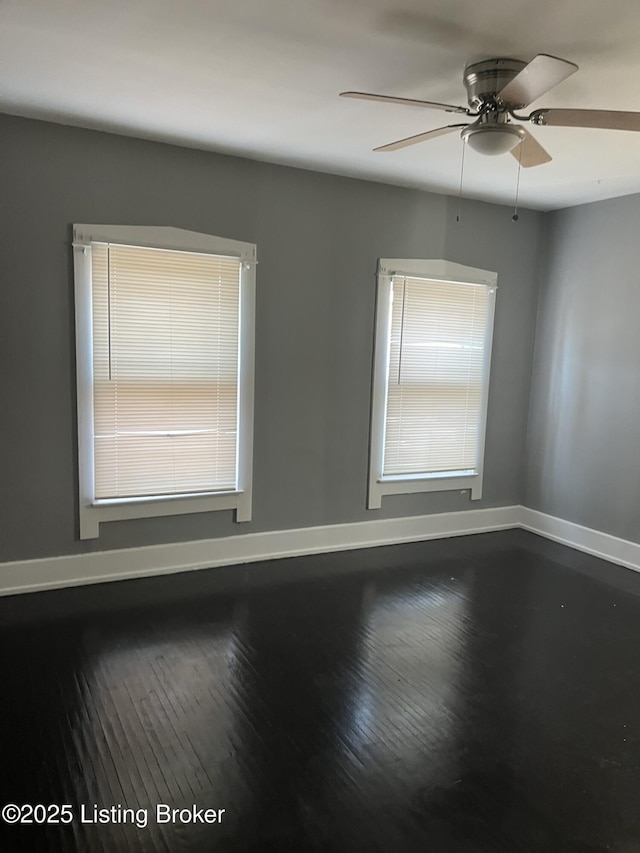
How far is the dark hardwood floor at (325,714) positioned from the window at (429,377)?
1041mm

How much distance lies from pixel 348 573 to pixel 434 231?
2.55 meters

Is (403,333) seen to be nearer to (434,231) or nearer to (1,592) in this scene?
(434,231)

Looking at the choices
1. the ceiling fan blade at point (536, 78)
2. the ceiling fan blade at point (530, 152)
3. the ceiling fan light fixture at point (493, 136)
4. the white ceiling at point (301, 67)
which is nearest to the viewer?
the ceiling fan blade at point (536, 78)

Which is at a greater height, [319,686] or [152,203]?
[152,203]

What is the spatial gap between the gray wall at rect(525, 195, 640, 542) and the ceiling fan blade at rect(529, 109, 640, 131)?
2305 millimetres

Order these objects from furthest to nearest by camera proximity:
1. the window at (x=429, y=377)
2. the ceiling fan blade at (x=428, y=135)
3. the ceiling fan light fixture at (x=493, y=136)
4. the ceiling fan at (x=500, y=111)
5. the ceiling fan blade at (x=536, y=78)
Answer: the window at (x=429, y=377), the ceiling fan blade at (x=428, y=135), the ceiling fan light fixture at (x=493, y=136), the ceiling fan at (x=500, y=111), the ceiling fan blade at (x=536, y=78)

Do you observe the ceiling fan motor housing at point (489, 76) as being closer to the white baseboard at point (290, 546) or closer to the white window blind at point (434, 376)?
the white window blind at point (434, 376)

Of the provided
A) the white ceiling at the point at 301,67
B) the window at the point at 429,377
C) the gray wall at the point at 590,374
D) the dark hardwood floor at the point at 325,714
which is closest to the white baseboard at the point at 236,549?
the dark hardwood floor at the point at 325,714

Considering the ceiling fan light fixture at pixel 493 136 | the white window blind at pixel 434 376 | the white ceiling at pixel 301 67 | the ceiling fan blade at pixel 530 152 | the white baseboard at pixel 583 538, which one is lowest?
the white baseboard at pixel 583 538

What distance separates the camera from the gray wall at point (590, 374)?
4.34 m

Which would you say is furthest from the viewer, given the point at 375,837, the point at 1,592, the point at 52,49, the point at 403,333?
the point at 403,333

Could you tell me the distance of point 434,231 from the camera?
14.9ft

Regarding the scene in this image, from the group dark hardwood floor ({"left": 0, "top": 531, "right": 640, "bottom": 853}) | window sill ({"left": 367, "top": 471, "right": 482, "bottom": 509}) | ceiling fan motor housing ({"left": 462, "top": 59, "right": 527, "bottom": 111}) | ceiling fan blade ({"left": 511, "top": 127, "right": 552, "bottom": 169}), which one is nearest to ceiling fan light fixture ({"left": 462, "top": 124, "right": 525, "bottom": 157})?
ceiling fan motor housing ({"left": 462, "top": 59, "right": 527, "bottom": 111})

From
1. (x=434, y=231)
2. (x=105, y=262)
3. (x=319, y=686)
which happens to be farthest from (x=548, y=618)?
(x=105, y=262)
